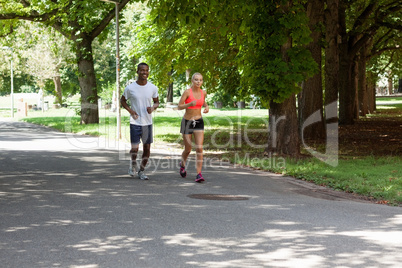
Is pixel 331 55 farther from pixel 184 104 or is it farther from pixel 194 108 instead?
pixel 184 104

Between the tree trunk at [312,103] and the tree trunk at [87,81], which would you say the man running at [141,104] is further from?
the tree trunk at [87,81]

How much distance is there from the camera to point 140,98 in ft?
36.0

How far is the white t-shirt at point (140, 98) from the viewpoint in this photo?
1098 centimetres

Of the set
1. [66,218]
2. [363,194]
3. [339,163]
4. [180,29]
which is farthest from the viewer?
[180,29]

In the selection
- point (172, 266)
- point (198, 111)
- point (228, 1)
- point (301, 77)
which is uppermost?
point (228, 1)

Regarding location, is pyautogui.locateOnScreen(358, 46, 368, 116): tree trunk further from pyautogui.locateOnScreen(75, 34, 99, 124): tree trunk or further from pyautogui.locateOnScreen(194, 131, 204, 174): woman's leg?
pyautogui.locateOnScreen(194, 131, 204, 174): woman's leg

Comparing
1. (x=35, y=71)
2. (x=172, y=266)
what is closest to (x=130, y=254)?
(x=172, y=266)

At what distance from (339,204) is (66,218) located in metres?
4.05

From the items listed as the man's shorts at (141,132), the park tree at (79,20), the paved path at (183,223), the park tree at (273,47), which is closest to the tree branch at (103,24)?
the park tree at (79,20)

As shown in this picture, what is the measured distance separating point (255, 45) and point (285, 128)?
Result: 2.26 metres

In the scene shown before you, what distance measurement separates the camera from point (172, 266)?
18.3ft

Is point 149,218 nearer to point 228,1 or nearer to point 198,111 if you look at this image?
point 198,111

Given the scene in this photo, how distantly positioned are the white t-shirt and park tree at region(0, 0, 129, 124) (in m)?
16.4

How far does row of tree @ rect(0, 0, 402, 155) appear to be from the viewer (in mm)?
14765
